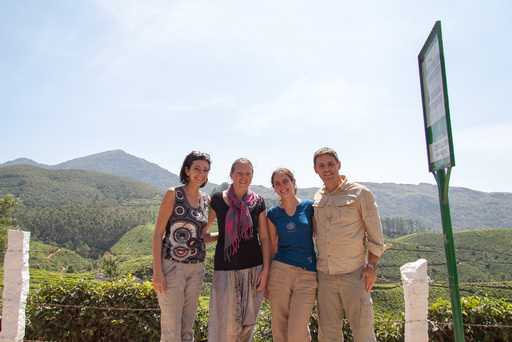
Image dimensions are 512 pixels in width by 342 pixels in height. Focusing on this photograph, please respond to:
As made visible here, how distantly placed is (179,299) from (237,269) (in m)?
0.56

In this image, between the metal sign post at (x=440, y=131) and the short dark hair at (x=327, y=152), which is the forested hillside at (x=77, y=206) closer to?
the short dark hair at (x=327, y=152)

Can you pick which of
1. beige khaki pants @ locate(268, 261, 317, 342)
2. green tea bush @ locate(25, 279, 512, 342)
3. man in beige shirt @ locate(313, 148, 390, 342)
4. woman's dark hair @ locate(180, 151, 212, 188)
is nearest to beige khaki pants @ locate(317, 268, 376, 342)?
man in beige shirt @ locate(313, 148, 390, 342)

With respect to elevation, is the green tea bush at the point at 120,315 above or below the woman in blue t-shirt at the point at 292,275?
below

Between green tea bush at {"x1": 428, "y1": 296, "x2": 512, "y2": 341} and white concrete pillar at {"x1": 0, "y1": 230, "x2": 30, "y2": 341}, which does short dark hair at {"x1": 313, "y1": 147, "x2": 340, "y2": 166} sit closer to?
green tea bush at {"x1": 428, "y1": 296, "x2": 512, "y2": 341}

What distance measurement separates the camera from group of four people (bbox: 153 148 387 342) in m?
2.75

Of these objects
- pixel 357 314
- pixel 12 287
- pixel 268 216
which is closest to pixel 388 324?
pixel 357 314

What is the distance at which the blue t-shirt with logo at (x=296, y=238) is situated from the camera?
2852mm

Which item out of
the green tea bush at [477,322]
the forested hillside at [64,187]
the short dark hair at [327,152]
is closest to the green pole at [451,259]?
the short dark hair at [327,152]

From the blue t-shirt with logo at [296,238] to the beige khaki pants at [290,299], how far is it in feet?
0.21

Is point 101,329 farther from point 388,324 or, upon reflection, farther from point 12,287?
point 388,324

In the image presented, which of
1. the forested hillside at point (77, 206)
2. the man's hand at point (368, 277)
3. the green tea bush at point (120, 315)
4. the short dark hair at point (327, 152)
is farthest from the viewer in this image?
the forested hillside at point (77, 206)

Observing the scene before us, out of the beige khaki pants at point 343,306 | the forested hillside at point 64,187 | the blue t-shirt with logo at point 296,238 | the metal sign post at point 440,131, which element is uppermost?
the forested hillside at point 64,187

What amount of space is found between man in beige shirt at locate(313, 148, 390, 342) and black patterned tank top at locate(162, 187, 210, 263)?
1113 millimetres

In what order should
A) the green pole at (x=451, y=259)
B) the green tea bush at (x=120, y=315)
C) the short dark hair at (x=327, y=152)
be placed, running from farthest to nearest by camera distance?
the green tea bush at (x=120, y=315) < the short dark hair at (x=327, y=152) < the green pole at (x=451, y=259)
